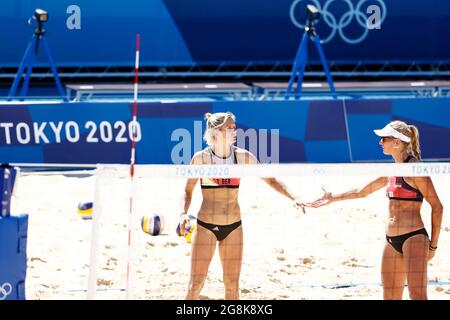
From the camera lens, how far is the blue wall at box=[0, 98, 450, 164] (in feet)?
40.2

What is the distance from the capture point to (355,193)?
5.73 meters

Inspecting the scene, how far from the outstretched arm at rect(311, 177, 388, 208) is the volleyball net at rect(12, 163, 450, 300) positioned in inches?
4.0

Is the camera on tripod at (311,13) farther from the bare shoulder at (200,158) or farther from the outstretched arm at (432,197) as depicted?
the outstretched arm at (432,197)

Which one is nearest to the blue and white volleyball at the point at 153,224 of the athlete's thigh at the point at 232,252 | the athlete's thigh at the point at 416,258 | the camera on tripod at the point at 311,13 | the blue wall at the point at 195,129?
the athlete's thigh at the point at 232,252

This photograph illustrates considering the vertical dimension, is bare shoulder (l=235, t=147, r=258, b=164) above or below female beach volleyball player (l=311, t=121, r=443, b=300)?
above

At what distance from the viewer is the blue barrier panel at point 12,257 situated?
204 inches

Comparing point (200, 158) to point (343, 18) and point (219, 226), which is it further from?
point (343, 18)

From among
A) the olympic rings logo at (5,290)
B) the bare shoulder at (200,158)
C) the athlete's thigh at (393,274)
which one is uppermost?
the bare shoulder at (200,158)

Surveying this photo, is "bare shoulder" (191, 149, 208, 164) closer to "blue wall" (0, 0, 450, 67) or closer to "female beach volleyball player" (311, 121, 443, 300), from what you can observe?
"female beach volleyball player" (311, 121, 443, 300)

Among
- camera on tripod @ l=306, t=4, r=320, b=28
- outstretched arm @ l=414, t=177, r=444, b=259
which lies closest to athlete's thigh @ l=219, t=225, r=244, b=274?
outstretched arm @ l=414, t=177, r=444, b=259

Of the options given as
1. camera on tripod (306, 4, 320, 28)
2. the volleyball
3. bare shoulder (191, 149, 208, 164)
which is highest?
camera on tripod (306, 4, 320, 28)

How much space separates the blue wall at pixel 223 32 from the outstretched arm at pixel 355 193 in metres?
14.1

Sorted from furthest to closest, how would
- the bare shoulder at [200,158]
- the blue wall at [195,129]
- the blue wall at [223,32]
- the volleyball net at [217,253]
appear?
1. the blue wall at [223,32]
2. the blue wall at [195,129]
3. the bare shoulder at [200,158]
4. the volleyball net at [217,253]

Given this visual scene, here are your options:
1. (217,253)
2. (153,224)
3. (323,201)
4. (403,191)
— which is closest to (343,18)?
(217,253)
